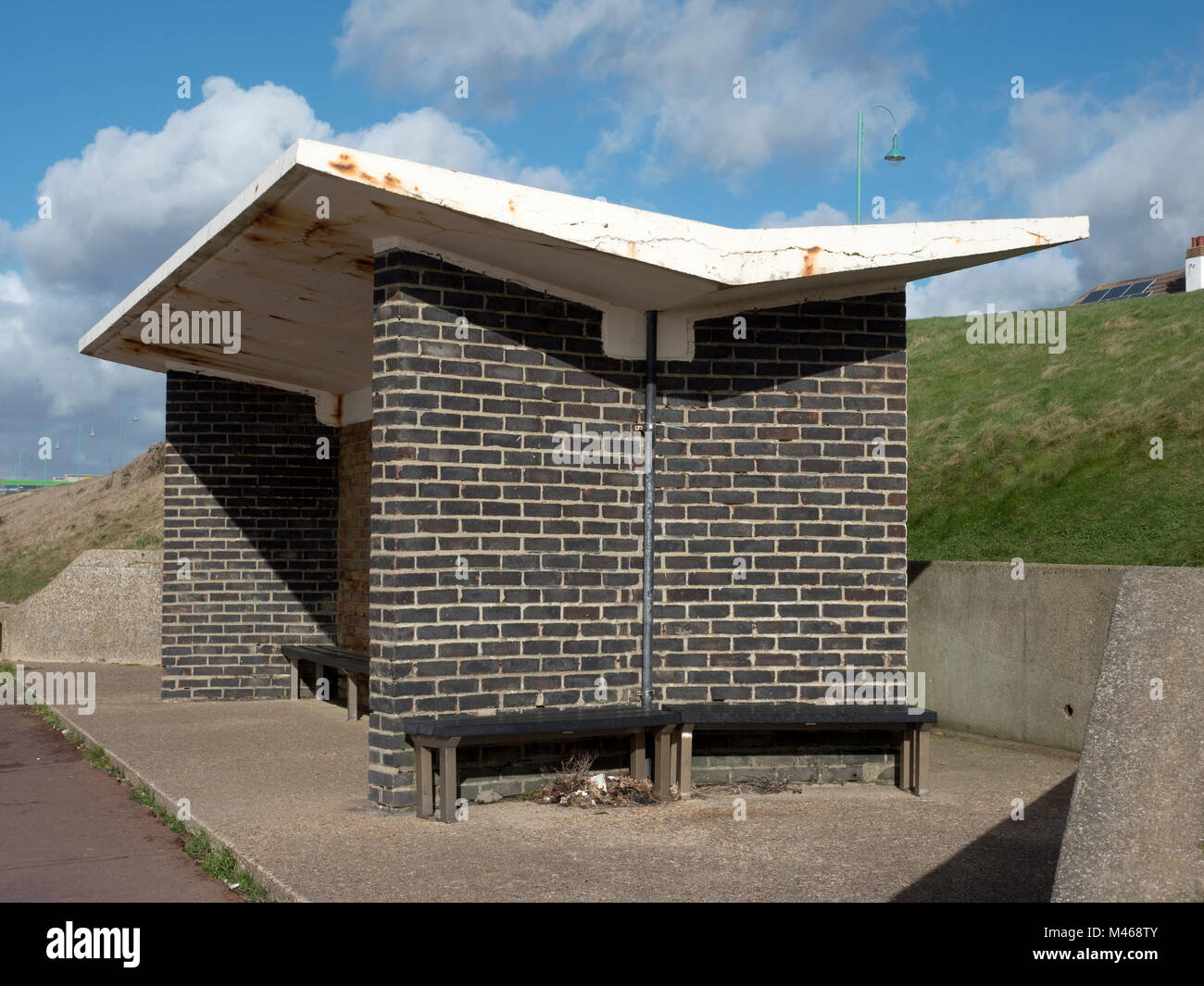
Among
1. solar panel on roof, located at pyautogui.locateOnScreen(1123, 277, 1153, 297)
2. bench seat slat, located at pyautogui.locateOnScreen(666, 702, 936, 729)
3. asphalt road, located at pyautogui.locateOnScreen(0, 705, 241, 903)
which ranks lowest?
asphalt road, located at pyautogui.locateOnScreen(0, 705, 241, 903)

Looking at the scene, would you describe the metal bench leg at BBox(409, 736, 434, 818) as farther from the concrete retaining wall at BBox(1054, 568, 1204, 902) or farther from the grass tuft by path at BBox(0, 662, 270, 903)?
the concrete retaining wall at BBox(1054, 568, 1204, 902)

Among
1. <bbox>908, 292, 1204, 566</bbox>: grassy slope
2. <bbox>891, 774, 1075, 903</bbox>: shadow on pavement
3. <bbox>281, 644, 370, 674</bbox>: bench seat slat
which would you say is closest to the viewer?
<bbox>891, 774, 1075, 903</bbox>: shadow on pavement

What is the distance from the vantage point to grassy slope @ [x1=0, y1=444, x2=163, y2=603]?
2636cm

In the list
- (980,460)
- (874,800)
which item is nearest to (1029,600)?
(874,800)

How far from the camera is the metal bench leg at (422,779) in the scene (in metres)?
6.96

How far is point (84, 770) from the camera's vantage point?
9039mm

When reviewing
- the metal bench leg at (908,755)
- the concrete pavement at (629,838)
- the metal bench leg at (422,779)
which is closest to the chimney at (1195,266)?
the concrete pavement at (629,838)

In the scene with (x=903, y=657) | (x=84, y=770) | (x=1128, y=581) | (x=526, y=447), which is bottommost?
(x=84, y=770)

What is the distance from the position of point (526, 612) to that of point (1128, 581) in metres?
3.93

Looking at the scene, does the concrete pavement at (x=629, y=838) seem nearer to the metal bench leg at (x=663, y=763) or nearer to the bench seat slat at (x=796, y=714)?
the metal bench leg at (x=663, y=763)

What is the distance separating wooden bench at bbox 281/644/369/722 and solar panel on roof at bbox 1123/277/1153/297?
852 inches

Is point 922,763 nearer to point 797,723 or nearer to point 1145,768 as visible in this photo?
point 797,723

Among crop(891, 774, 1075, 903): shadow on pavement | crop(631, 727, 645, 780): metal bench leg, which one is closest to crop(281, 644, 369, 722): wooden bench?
crop(631, 727, 645, 780): metal bench leg
